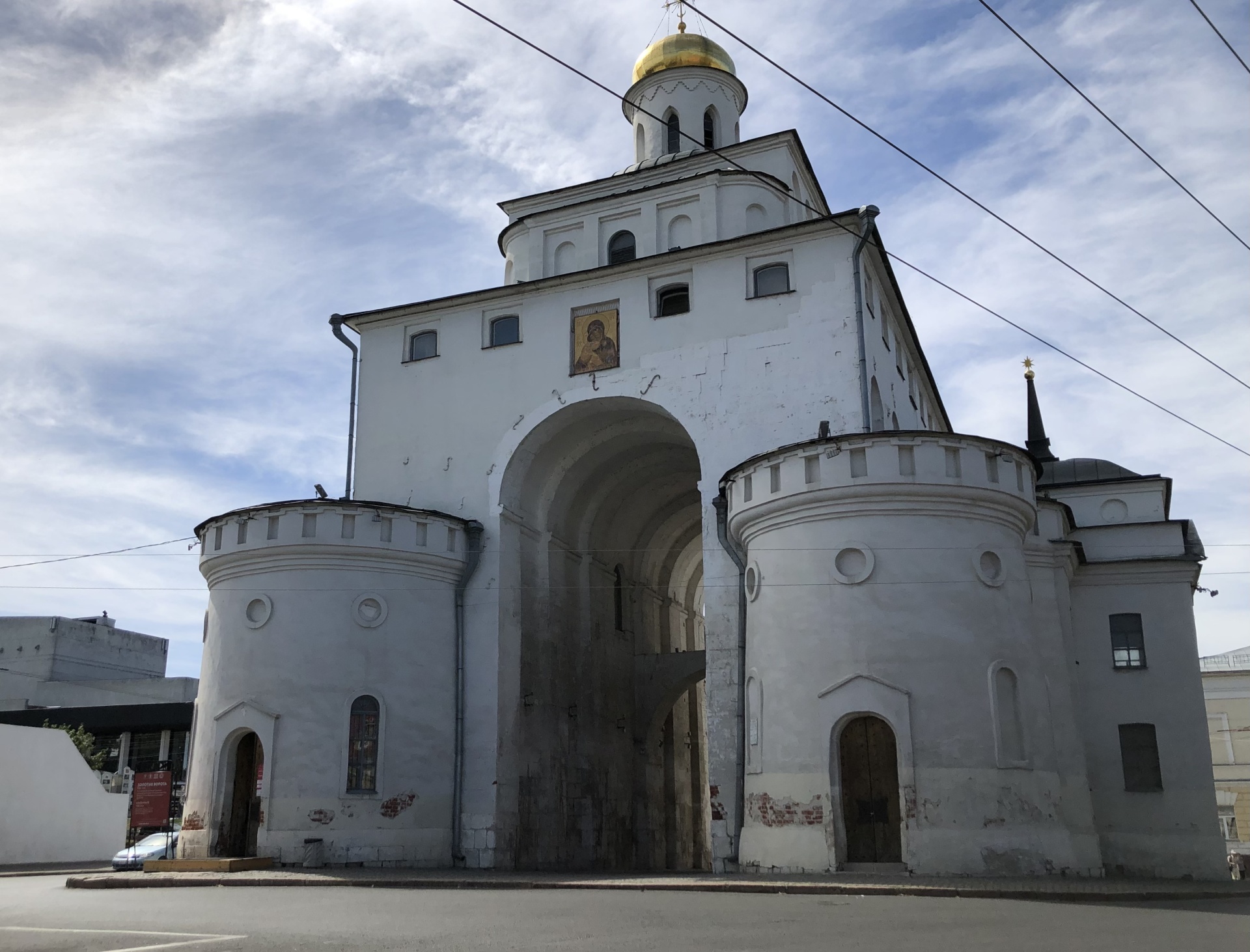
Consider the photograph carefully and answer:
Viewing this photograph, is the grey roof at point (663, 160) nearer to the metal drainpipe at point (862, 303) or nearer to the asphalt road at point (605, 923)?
the metal drainpipe at point (862, 303)

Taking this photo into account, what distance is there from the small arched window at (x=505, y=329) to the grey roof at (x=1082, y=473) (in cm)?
1299

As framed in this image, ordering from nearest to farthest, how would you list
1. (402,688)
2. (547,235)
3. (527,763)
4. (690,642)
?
(402,688) → (527,763) → (547,235) → (690,642)

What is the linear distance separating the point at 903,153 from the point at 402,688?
526 inches

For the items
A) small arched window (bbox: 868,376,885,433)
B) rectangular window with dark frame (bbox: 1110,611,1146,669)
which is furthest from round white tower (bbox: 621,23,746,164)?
rectangular window with dark frame (bbox: 1110,611,1146,669)

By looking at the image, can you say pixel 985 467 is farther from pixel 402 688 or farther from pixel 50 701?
pixel 50 701

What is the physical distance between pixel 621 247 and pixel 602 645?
924 cm

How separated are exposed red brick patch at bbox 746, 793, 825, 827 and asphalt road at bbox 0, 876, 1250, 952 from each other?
3.73m

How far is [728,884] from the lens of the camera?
14773 millimetres

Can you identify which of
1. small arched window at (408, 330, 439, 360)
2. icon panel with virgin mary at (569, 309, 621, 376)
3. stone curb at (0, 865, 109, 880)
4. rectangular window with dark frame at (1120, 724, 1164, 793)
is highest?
small arched window at (408, 330, 439, 360)

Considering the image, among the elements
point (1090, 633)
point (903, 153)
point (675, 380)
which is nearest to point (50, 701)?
point (675, 380)

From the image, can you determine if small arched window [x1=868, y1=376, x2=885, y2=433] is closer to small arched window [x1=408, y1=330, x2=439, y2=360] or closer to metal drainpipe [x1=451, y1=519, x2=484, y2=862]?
metal drainpipe [x1=451, y1=519, x2=484, y2=862]

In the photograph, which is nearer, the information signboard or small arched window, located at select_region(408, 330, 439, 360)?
the information signboard

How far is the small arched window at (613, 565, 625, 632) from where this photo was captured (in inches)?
1139

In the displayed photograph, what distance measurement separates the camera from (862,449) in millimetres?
18281
